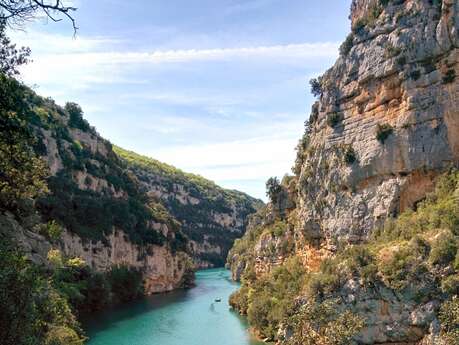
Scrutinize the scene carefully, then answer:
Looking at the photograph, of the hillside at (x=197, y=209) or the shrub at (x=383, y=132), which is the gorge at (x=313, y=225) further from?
the hillside at (x=197, y=209)

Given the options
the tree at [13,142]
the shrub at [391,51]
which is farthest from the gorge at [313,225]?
the shrub at [391,51]

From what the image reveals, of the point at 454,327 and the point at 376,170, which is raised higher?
the point at 376,170

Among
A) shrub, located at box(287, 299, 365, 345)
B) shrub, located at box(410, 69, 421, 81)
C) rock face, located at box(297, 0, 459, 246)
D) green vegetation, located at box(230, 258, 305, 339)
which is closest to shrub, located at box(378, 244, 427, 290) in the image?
shrub, located at box(287, 299, 365, 345)

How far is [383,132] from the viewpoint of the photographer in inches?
1642

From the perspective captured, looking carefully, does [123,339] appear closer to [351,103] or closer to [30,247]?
[30,247]

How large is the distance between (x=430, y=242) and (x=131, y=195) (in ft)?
192

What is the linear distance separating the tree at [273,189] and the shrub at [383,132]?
22.1 meters

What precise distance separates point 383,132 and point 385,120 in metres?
1.52

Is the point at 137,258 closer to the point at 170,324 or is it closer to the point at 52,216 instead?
the point at 52,216

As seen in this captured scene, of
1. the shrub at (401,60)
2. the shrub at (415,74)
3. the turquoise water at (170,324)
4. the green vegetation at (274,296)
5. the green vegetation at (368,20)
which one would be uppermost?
the green vegetation at (368,20)

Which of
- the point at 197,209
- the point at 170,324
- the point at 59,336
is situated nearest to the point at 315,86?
the point at 170,324

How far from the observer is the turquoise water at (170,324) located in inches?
1673

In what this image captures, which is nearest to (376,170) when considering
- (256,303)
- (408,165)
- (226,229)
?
(408,165)

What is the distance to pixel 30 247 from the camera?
21.4 m
